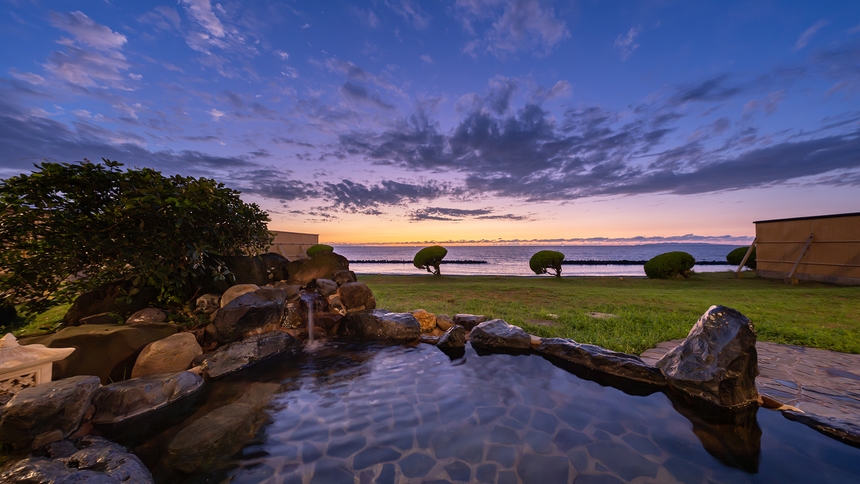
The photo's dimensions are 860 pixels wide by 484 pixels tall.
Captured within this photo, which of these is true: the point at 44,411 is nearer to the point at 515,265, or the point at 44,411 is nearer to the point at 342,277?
the point at 342,277

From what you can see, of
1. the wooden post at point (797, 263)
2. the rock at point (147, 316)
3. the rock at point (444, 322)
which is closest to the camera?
the rock at point (147, 316)

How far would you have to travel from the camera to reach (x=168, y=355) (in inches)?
203

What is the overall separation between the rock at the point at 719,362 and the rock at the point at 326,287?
8.15m

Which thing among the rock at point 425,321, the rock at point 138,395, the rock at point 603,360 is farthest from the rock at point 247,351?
the rock at point 603,360

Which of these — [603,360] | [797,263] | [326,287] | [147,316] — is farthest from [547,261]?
[147,316]

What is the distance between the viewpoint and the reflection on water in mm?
3117

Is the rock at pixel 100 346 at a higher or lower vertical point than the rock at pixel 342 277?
lower

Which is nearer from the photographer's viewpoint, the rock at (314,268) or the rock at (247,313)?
the rock at (247,313)

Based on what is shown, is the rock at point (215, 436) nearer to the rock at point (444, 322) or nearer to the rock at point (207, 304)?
the rock at point (207, 304)

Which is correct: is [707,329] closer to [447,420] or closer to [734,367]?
[734,367]

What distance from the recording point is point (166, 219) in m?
5.53

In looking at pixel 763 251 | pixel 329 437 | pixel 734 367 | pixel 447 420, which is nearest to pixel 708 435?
pixel 734 367

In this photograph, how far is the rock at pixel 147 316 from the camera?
5.63 meters

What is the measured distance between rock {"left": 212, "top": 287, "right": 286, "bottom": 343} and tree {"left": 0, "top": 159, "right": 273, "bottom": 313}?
759mm
